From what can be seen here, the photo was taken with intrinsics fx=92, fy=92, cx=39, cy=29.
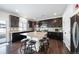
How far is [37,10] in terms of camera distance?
6.15 ft

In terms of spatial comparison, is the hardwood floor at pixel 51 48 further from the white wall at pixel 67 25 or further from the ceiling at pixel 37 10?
the ceiling at pixel 37 10

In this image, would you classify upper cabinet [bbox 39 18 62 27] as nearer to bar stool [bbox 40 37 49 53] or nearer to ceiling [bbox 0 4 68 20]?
ceiling [bbox 0 4 68 20]

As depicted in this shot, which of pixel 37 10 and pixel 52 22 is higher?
pixel 37 10

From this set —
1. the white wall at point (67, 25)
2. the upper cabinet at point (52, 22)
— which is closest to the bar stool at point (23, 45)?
the upper cabinet at point (52, 22)

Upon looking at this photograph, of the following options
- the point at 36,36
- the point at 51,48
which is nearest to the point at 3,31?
the point at 36,36

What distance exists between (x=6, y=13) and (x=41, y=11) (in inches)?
27.3

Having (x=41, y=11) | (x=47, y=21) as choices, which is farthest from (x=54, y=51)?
(x=41, y=11)

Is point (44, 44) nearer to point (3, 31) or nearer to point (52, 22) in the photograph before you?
point (52, 22)

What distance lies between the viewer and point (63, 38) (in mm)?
1979

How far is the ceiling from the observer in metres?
1.78

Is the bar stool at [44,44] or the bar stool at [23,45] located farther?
the bar stool at [44,44]

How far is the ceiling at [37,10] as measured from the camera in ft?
5.83

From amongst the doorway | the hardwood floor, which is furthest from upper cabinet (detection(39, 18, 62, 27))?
the doorway
